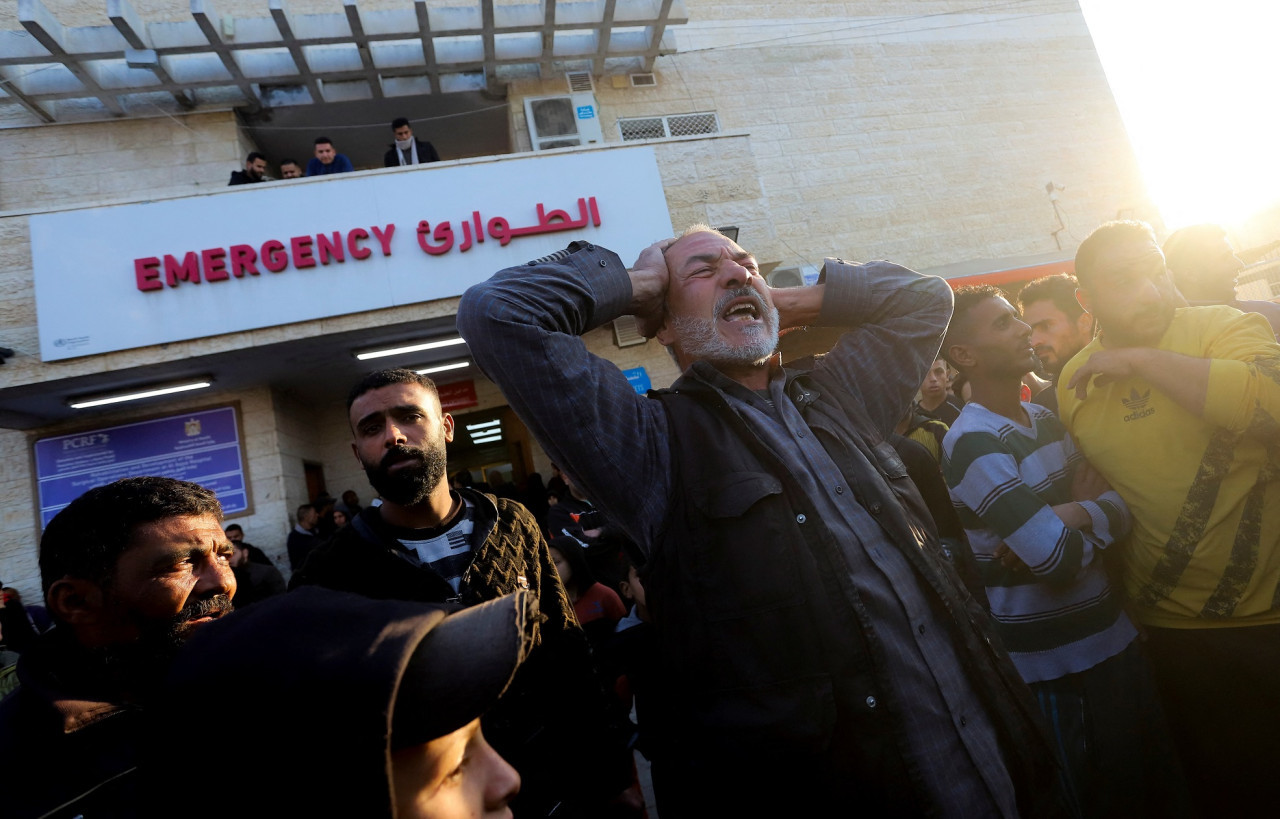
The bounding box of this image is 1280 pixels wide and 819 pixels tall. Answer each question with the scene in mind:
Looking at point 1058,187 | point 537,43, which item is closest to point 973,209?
point 1058,187

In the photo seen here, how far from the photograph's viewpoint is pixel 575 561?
301cm

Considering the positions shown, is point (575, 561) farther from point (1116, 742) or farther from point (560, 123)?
point (560, 123)

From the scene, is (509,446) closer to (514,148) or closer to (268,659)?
(514,148)

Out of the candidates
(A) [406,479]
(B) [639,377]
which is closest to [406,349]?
(B) [639,377]

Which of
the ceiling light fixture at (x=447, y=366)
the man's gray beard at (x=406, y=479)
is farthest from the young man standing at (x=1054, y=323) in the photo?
the ceiling light fixture at (x=447, y=366)

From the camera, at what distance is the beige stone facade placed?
764 centimetres

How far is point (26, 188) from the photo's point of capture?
8016 millimetres

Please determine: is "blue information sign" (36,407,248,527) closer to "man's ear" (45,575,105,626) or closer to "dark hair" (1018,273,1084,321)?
"man's ear" (45,575,105,626)

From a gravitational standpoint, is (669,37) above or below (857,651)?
above

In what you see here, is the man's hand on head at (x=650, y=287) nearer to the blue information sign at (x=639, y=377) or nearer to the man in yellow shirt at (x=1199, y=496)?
the man in yellow shirt at (x=1199, y=496)

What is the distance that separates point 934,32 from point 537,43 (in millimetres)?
7589

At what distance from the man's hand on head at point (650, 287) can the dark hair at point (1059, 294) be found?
2396 mm

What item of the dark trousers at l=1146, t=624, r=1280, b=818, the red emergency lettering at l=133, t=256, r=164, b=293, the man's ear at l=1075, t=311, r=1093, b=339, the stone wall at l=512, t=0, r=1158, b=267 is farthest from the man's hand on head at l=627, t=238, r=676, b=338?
the stone wall at l=512, t=0, r=1158, b=267

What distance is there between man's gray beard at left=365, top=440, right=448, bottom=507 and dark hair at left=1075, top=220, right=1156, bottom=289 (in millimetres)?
2435
